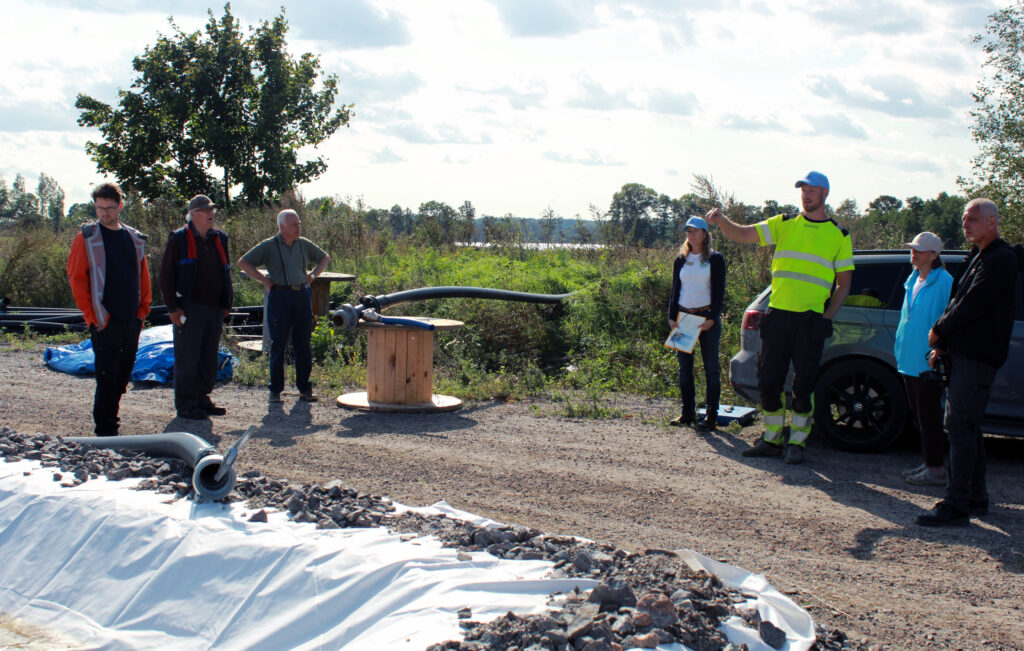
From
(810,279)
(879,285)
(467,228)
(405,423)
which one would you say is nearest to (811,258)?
(810,279)

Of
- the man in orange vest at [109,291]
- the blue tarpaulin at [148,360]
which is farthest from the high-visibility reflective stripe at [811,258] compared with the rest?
the blue tarpaulin at [148,360]

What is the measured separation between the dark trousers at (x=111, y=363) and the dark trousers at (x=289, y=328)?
6.69ft

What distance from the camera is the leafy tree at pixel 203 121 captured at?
Answer: 29.4m

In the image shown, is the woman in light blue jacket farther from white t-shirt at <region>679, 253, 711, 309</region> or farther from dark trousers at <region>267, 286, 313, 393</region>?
dark trousers at <region>267, 286, 313, 393</region>

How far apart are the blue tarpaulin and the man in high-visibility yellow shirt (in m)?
6.70

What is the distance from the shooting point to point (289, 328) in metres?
9.50

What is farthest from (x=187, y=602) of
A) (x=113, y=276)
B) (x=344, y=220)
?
(x=344, y=220)

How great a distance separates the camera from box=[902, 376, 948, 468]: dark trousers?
20.6ft

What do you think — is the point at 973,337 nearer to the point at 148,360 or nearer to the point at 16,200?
the point at 148,360

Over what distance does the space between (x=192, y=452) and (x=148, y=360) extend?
6.18 m

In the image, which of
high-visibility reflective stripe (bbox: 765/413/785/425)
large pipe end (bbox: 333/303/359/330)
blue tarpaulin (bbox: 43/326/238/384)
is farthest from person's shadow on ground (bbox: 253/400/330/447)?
high-visibility reflective stripe (bbox: 765/413/785/425)

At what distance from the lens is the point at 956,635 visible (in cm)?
384

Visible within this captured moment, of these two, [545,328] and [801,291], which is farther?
[545,328]

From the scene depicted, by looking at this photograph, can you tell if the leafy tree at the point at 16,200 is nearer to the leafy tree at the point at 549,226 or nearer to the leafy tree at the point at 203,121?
the leafy tree at the point at 203,121
